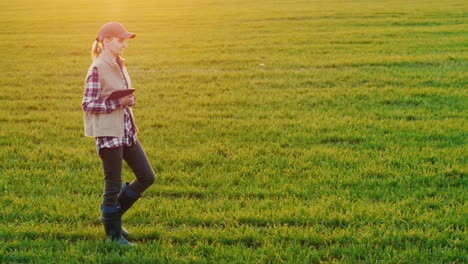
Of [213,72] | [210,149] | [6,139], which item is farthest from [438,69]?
[6,139]

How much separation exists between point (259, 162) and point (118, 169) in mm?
2879

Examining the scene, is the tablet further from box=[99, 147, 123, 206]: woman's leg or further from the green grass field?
the green grass field

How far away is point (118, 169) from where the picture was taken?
463cm

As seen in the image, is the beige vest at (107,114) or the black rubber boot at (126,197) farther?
the black rubber boot at (126,197)

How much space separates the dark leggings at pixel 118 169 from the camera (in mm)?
4570

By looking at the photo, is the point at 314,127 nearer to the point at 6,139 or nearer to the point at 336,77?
the point at 336,77

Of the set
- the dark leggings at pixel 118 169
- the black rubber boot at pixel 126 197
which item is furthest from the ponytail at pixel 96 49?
the black rubber boot at pixel 126 197

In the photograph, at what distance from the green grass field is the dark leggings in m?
0.55

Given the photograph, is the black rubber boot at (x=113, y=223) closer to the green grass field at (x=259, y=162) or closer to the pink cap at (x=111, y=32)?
the green grass field at (x=259, y=162)

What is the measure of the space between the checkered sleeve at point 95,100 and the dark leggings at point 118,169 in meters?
0.41

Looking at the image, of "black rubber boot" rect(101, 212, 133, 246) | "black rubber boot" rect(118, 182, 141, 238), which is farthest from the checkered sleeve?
"black rubber boot" rect(101, 212, 133, 246)

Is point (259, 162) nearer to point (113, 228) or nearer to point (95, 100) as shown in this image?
point (113, 228)

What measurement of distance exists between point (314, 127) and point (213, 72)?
20.3 ft

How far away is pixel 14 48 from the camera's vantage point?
2084cm
